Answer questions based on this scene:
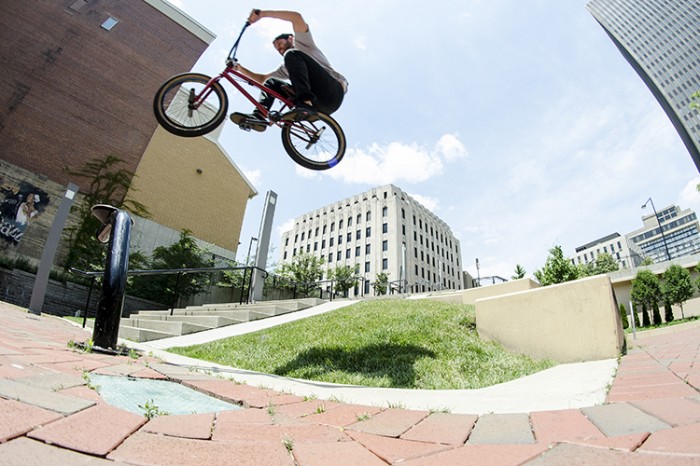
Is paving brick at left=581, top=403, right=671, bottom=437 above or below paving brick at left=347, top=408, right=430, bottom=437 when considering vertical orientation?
above

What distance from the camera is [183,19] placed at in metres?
21.5

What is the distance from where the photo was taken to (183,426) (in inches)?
52.7

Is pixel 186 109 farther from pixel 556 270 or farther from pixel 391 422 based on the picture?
pixel 556 270

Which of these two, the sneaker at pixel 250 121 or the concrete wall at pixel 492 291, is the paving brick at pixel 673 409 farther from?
the concrete wall at pixel 492 291

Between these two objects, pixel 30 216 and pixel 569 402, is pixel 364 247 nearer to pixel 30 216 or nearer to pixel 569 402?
pixel 30 216

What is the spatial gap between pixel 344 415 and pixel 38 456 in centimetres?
127

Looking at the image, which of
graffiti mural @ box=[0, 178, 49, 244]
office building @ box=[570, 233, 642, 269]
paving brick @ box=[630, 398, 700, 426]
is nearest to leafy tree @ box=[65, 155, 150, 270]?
graffiti mural @ box=[0, 178, 49, 244]

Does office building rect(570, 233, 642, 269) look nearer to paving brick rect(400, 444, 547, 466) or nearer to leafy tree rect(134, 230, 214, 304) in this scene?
leafy tree rect(134, 230, 214, 304)

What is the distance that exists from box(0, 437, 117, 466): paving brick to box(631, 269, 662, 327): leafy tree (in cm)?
2610

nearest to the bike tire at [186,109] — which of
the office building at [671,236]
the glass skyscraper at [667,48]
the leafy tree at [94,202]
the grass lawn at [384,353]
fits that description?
the grass lawn at [384,353]

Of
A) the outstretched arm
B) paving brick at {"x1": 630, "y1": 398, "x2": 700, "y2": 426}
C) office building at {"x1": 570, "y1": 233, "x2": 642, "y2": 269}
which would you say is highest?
office building at {"x1": 570, "y1": 233, "x2": 642, "y2": 269}

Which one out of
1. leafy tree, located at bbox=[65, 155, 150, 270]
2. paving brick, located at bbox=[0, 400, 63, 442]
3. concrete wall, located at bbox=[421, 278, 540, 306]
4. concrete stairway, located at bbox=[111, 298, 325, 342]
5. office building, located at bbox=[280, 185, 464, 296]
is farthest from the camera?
office building, located at bbox=[280, 185, 464, 296]

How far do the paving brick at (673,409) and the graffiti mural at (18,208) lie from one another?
20.6 meters

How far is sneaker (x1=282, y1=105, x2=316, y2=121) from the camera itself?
14.4 ft
